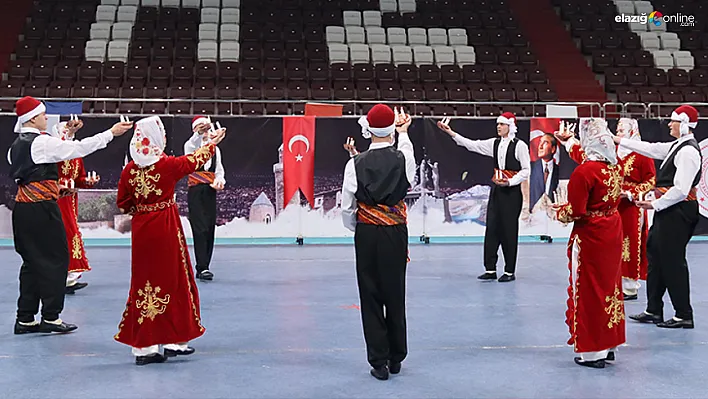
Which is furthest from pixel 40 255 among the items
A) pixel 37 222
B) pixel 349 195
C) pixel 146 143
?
pixel 349 195

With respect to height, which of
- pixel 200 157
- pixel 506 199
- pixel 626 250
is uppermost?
pixel 200 157

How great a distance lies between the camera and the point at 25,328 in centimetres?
561

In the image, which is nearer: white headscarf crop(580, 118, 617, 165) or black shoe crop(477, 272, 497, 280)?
white headscarf crop(580, 118, 617, 165)

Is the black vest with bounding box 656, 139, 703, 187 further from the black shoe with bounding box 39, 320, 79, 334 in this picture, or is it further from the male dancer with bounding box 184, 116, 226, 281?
the black shoe with bounding box 39, 320, 79, 334

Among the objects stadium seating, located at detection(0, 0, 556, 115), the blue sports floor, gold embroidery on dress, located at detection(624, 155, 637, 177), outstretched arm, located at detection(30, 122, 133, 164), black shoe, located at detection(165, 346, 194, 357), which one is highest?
stadium seating, located at detection(0, 0, 556, 115)

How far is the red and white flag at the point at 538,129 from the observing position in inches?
458

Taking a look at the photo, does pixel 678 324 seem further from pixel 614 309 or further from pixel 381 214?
pixel 381 214

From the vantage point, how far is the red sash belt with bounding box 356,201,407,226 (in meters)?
4.42

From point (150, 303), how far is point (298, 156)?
6.86 meters

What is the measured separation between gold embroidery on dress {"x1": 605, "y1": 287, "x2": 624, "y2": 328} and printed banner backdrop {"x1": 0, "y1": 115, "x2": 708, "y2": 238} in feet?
22.0

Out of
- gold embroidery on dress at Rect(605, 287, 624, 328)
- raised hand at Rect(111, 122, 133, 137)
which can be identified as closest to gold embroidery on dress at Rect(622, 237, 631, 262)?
gold embroidery on dress at Rect(605, 287, 624, 328)

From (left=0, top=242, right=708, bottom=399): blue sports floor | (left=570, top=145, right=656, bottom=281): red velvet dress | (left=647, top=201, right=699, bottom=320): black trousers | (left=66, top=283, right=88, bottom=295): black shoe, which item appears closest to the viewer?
(left=0, top=242, right=708, bottom=399): blue sports floor

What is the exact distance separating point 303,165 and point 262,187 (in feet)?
2.45

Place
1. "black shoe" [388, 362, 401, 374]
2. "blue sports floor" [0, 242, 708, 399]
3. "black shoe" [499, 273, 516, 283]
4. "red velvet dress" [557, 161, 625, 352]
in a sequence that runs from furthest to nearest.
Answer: "black shoe" [499, 273, 516, 283]
"red velvet dress" [557, 161, 625, 352]
"black shoe" [388, 362, 401, 374]
"blue sports floor" [0, 242, 708, 399]
